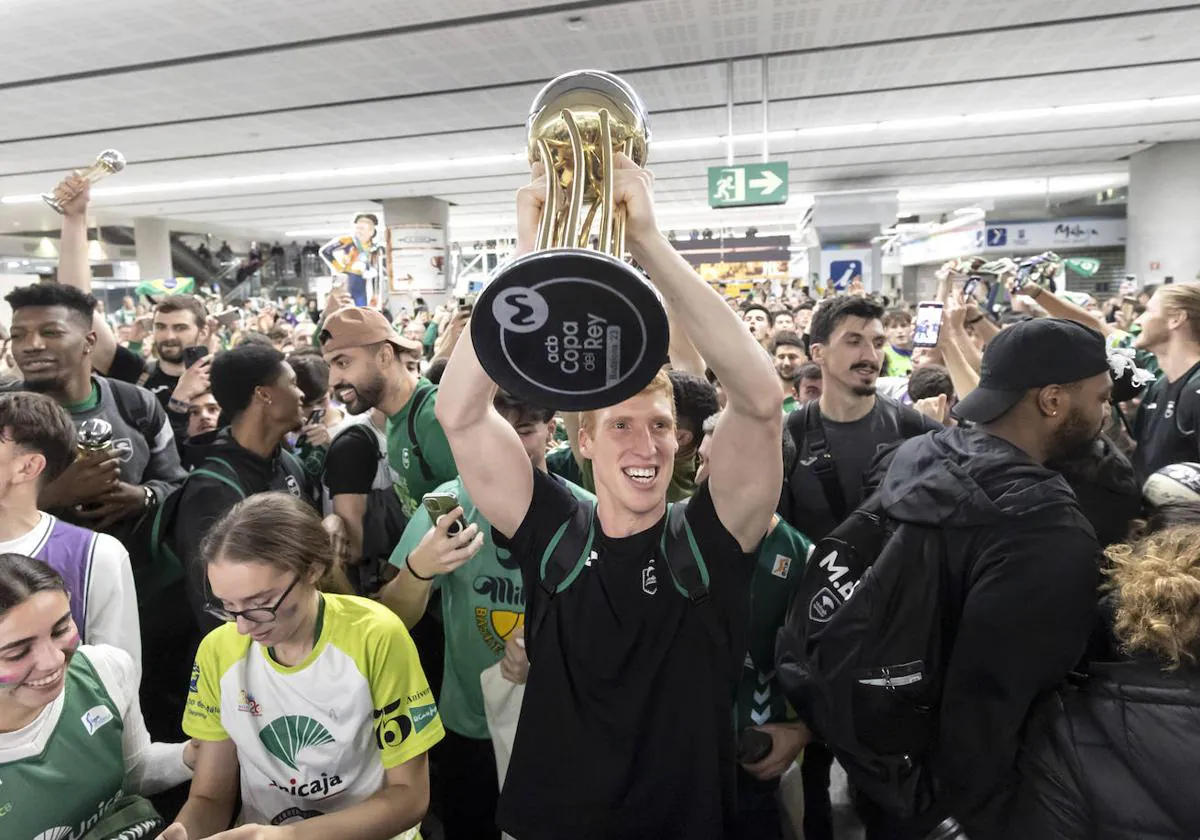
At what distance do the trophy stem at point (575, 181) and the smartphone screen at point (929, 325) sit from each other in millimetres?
3155

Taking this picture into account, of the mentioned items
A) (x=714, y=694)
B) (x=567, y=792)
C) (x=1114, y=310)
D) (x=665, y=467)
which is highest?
(x=1114, y=310)

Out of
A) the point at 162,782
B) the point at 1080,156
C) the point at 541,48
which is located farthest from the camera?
the point at 1080,156

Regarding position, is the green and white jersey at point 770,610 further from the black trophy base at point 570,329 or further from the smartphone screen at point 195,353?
the smartphone screen at point 195,353

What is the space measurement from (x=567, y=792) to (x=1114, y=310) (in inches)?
456

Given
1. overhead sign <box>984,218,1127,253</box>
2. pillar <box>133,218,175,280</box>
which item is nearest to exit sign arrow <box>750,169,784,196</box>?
overhead sign <box>984,218,1127,253</box>

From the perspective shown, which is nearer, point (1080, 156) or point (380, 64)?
point (380, 64)

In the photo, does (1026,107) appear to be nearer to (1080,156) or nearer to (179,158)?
(1080,156)

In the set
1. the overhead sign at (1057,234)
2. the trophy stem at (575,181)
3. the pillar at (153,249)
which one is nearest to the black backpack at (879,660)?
the trophy stem at (575,181)

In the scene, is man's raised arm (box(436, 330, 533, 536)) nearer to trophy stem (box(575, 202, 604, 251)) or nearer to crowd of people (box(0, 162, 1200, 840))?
crowd of people (box(0, 162, 1200, 840))

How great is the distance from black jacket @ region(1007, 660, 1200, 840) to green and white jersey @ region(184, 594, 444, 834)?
131 cm

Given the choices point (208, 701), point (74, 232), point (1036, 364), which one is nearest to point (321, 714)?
point (208, 701)

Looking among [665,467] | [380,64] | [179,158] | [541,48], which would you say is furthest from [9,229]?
[665,467]

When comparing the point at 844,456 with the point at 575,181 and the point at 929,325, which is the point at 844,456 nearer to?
the point at 929,325

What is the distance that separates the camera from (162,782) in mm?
1931
